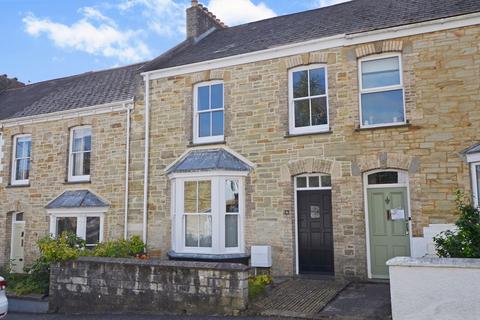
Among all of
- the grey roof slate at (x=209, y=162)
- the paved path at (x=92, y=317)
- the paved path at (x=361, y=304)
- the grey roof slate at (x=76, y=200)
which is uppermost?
the grey roof slate at (x=209, y=162)

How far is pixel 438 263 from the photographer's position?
7125 millimetres

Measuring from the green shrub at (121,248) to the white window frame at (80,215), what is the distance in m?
1.85

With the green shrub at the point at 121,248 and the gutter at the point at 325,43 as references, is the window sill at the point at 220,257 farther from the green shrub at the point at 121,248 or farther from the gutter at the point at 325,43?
the gutter at the point at 325,43

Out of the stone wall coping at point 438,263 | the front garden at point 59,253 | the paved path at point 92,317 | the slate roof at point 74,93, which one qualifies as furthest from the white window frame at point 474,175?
the slate roof at point 74,93

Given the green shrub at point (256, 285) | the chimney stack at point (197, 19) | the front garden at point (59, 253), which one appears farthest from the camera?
the chimney stack at point (197, 19)

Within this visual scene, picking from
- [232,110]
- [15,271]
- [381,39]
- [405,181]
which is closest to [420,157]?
[405,181]

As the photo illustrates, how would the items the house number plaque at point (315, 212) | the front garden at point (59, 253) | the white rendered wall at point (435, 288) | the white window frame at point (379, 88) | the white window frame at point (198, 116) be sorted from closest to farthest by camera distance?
1. the white rendered wall at point (435, 288)
2. the white window frame at point (379, 88)
3. the front garden at point (59, 253)
4. the house number plaque at point (315, 212)
5. the white window frame at point (198, 116)

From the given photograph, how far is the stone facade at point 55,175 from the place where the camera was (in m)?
15.2

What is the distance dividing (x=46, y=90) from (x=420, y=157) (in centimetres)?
1621

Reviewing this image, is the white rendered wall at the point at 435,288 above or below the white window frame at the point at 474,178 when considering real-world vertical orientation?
below

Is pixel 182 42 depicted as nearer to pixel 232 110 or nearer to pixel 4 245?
pixel 232 110

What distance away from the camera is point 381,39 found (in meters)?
11.7

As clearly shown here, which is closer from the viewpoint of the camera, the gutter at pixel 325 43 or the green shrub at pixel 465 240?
the green shrub at pixel 465 240

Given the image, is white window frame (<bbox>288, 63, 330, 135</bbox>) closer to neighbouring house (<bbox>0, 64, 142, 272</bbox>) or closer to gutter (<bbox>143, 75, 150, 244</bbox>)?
gutter (<bbox>143, 75, 150, 244</bbox>)
